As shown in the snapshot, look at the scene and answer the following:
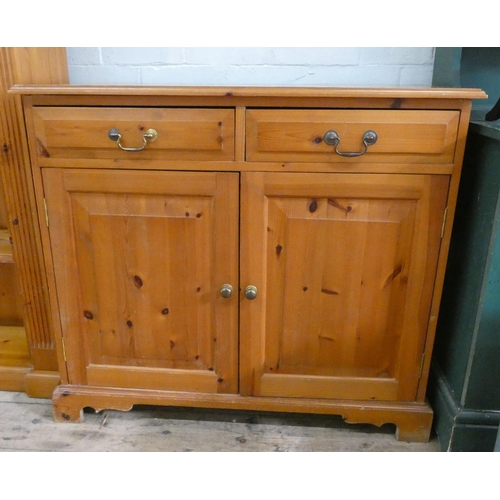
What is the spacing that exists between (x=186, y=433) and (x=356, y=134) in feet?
3.02

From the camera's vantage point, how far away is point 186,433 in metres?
1.29

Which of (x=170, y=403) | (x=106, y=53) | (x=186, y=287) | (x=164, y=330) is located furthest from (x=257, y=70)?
(x=170, y=403)

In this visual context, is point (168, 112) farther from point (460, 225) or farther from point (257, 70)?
point (460, 225)

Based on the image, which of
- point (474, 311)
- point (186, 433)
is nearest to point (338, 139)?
point (474, 311)

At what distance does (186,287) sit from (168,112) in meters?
0.43

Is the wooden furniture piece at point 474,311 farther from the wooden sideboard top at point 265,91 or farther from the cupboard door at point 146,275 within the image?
the cupboard door at point 146,275

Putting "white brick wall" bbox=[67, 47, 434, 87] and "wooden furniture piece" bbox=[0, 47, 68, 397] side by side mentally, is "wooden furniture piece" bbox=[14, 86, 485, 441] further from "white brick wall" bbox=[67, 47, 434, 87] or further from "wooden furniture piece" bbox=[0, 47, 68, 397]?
"white brick wall" bbox=[67, 47, 434, 87]

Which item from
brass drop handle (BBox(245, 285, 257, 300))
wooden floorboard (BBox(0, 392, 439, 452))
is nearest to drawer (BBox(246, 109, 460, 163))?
brass drop handle (BBox(245, 285, 257, 300))

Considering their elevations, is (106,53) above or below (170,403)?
above

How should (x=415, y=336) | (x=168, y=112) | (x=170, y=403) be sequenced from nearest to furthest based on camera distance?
1. (x=168, y=112)
2. (x=415, y=336)
3. (x=170, y=403)

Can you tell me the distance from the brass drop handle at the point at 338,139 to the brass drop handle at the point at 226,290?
1.38 ft

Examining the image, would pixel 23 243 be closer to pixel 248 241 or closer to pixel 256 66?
pixel 248 241

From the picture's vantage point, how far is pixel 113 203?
1124 millimetres

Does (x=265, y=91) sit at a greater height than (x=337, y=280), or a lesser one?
greater
